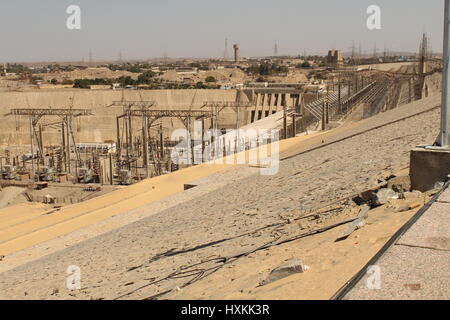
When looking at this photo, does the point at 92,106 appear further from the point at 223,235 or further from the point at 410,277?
the point at 410,277

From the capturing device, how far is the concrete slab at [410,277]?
3.74 metres

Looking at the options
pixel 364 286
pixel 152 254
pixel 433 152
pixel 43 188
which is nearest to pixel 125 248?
pixel 152 254

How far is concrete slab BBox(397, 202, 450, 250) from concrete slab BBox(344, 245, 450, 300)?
128mm

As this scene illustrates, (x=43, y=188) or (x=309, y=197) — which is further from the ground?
(x=309, y=197)

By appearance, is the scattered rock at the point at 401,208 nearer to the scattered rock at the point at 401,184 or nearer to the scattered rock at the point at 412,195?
the scattered rock at the point at 412,195

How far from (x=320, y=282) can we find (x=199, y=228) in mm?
5367

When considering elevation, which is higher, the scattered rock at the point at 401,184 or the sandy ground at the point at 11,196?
the scattered rock at the point at 401,184

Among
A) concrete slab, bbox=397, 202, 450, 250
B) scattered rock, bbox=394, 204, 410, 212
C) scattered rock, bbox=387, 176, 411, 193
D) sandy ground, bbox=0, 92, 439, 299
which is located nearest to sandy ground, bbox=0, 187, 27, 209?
sandy ground, bbox=0, 92, 439, 299

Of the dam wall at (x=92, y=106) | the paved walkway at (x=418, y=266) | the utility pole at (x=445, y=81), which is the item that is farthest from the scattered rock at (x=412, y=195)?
the dam wall at (x=92, y=106)

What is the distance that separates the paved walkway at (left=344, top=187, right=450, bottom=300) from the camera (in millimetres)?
3771

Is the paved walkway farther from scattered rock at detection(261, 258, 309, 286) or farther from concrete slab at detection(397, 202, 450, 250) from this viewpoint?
scattered rock at detection(261, 258, 309, 286)

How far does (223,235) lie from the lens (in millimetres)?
8703

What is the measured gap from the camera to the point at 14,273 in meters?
10.6
